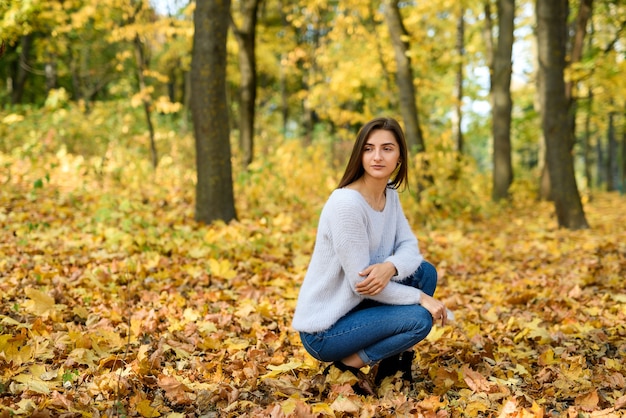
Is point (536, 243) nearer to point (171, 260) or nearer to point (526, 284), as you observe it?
point (526, 284)

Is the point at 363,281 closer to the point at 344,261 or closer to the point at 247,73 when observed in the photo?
the point at 344,261

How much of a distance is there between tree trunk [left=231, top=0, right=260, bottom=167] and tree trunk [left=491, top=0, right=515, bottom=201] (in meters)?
4.89

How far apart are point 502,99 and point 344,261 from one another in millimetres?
10244

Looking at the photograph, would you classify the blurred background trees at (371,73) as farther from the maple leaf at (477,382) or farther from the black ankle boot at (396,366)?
the maple leaf at (477,382)

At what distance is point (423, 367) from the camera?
3305 millimetres

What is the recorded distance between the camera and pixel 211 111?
6.57m

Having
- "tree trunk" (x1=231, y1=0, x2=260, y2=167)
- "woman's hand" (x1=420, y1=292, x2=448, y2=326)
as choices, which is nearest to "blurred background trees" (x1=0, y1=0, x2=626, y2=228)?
"tree trunk" (x1=231, y1=0, x2=260, y2=167)

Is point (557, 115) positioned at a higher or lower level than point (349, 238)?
higher

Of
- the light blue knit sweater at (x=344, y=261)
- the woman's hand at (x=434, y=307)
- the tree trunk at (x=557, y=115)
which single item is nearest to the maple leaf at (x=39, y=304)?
the light blue knit sweater at (x=344, y=261)

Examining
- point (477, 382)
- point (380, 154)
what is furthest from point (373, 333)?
point (380, 154)

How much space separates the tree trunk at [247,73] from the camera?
9.72m

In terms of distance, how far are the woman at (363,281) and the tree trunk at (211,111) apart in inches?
160

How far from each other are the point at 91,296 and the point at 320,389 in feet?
7.04

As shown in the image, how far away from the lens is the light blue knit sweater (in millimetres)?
2625
